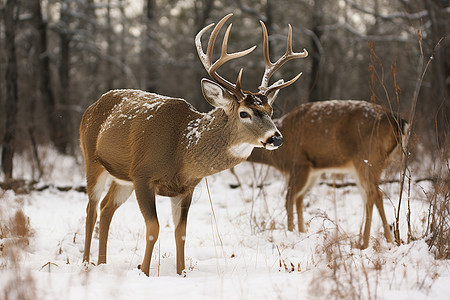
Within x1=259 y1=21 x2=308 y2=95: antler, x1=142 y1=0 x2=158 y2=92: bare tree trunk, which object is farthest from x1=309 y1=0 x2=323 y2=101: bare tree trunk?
x1=259 y1=21 x2=308 y2=95: antler

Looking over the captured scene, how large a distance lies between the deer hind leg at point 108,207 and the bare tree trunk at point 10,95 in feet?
14.3

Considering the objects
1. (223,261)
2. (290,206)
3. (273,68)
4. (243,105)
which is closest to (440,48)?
(290,206)

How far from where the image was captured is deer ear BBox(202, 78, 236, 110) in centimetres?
382

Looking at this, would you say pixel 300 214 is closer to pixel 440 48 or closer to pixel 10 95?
pixel 440 48

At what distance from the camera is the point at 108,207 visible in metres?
4.57

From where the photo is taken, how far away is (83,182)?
8.67 metres

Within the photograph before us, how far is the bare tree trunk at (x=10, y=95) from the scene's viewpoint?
8.34 metres

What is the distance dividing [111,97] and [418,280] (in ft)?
10.5

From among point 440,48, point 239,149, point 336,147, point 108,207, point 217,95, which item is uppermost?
point 440,48

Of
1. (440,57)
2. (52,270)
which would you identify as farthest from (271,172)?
(52,270)

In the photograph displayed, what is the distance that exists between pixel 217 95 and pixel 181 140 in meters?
0.49

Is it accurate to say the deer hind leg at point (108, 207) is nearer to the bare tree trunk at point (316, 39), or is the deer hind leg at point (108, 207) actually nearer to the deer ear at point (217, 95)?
the deer ear at point (217, 95)

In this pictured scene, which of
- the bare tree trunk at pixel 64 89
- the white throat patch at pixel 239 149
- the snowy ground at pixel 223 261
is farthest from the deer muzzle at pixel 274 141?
the bare tree trunk at pixel 64 89

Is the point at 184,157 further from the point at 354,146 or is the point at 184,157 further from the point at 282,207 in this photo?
the point at 282,207
